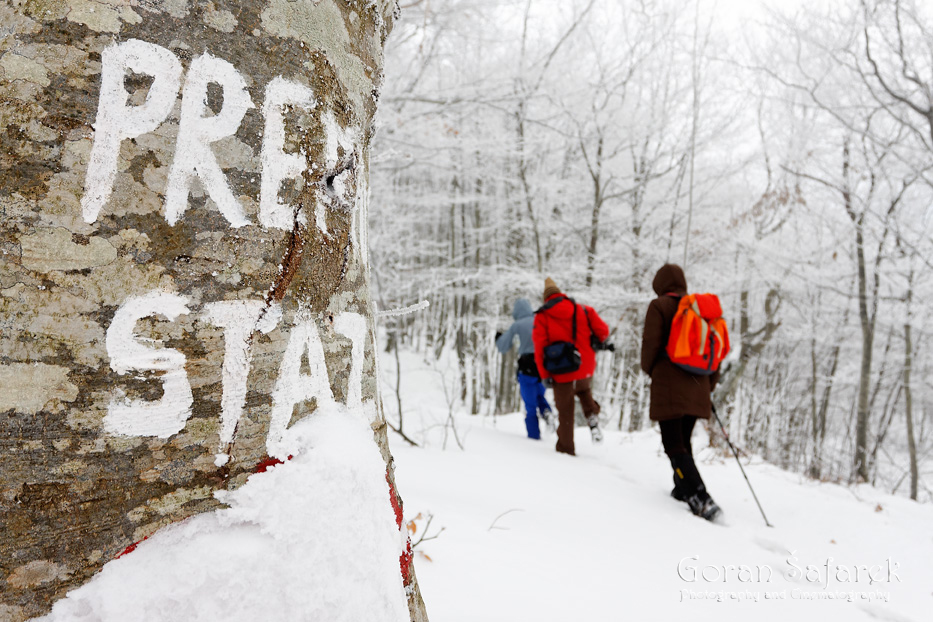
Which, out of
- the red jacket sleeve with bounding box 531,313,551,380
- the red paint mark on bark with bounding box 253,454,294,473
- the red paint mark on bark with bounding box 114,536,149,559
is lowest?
the red jacket sleeve with bounding box 531,313,551,380

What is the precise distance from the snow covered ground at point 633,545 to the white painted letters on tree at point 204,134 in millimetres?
1266

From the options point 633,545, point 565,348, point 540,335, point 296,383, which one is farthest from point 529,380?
point 296,383

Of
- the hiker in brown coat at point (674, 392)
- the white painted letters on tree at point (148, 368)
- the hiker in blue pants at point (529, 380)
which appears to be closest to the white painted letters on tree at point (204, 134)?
the white painted letters on tree at point (148, 368)

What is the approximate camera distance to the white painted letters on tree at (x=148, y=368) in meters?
0.58

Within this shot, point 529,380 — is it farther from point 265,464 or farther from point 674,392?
point 265,464

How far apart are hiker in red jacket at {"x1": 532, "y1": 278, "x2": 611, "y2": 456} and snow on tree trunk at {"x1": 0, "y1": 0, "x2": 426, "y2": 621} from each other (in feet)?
12.0

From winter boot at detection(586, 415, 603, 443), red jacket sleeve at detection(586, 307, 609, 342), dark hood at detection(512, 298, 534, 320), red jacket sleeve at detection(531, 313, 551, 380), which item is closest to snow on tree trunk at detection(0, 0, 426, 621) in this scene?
red jacket sleeve at detection(531, 313, 551, 380)

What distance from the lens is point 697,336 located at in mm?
3078

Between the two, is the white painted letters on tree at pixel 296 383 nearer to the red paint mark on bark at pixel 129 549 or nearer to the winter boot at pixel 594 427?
the red paint mark on bark at pixel 129 549

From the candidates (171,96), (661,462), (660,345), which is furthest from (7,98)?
(661,462)

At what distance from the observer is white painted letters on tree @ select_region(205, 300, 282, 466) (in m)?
0.64

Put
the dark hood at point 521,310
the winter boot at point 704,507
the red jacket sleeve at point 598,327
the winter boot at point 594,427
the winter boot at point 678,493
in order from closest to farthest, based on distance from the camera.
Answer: the winter boot at point 704,507
the winter boot at point 678,493
the red jacket sleeve at point 598,327
the winter boot at point 594,427
the dark hood at point 521,310

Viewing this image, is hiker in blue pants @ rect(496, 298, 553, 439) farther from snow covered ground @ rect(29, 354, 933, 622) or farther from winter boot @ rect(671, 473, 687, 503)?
winter boot @ rect(671, 473, 687, 503)

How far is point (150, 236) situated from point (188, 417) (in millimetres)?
230
